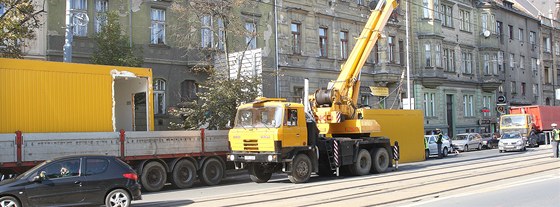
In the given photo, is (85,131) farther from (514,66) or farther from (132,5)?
(514,66)

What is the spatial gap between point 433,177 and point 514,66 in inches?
1652

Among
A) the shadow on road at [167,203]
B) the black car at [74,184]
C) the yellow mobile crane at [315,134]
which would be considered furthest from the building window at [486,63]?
the black car at [74,184]

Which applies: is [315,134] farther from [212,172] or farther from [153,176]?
[153,176]

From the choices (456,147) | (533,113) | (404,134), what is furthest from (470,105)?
(404,134)

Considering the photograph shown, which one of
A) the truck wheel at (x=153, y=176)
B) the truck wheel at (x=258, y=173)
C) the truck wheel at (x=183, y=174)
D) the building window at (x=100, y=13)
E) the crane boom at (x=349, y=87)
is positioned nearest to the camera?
the truck wheel at (x=153, y=176)

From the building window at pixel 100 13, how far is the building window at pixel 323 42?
47.4 feet

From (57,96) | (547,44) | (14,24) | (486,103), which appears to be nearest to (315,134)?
(57,96)

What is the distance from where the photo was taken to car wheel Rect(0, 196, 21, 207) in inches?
434

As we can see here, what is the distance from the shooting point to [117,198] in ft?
40.5

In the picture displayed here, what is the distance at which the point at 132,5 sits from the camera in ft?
86.7

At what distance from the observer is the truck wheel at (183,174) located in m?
17.7

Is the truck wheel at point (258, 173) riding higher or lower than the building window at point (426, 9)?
lower

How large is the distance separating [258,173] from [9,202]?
9.34 metres

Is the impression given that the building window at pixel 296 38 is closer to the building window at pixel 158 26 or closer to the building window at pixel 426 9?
the building window at pixel 158 26
